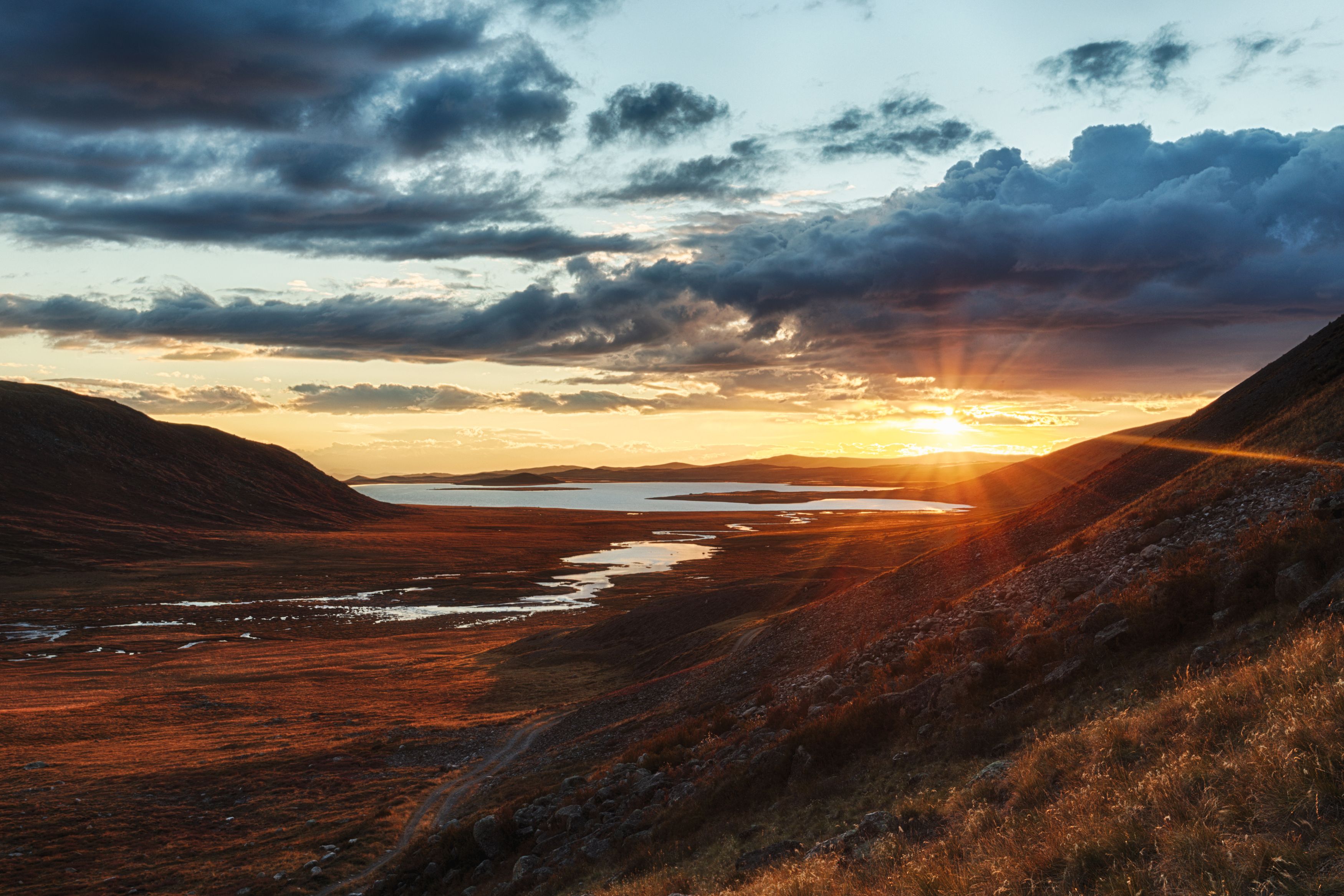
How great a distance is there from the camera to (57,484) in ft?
595

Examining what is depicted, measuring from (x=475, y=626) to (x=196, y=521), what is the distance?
140 m

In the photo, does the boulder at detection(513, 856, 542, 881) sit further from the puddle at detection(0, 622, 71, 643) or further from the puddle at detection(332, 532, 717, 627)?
the puddle at detection(0, 622, 71, 643)

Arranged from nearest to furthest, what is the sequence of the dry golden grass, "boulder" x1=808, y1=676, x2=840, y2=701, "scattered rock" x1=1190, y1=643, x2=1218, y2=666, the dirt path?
the dry golden grass, "scattered rock" x1=1190, y1=643, x2=1218, y2=666, "boulder" x1=808, y1=676, x2=840, y2=701, the dirt path

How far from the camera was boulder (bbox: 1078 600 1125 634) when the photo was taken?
16484 mm

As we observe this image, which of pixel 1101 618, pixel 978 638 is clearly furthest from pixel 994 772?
Result: pixel 978 638

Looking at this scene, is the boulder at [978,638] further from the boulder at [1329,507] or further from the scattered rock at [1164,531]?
the boulder at [1329,507]

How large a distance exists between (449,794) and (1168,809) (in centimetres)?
2880

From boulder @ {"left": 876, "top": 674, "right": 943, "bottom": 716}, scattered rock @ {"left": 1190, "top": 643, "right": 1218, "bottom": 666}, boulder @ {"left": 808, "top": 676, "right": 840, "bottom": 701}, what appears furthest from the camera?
boulder @ {"left": 808, "top": 676, "right": 840, "bottom": 701}

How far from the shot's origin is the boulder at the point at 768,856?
13.2 m

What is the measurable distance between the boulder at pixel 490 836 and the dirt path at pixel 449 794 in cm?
461

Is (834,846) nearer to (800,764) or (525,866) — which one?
(800,764)

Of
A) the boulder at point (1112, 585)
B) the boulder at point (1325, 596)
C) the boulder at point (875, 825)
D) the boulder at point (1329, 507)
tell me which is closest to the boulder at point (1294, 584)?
the boulder at point (1325, 596)

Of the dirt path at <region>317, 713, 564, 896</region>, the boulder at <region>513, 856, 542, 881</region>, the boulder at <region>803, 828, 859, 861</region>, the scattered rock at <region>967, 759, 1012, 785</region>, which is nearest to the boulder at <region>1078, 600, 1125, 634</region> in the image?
the scattered rock at <region>967, 759, 1012, 785</region>

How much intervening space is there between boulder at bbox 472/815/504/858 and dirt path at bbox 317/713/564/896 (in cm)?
461
